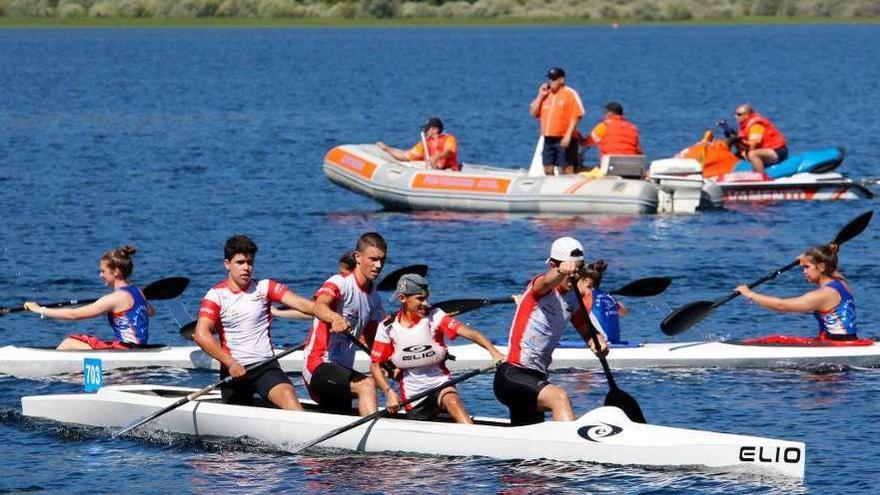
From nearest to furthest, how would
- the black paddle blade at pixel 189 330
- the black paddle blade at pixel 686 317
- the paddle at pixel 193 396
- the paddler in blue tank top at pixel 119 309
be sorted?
the paddle at pixel 193 396
the paddler in blue tank top at pixel 119 309
the black paddle blade at pixel 189 330
the black paddle blade at pixel 686 317

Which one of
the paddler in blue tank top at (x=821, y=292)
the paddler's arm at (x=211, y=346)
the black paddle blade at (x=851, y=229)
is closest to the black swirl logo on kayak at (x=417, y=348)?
the paddler's arm at (x=211, y=346)

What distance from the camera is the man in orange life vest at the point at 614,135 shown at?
3042cm

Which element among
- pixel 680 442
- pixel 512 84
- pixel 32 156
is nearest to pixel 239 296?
pixel 680 442

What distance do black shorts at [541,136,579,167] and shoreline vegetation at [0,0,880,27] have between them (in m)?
99.8

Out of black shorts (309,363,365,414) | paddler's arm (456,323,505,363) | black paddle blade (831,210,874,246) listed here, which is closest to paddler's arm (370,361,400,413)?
black shorts (309,363,365,414)

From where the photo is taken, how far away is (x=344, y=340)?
15.7m

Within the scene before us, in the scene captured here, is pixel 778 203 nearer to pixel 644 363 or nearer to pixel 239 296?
pixel 644 363

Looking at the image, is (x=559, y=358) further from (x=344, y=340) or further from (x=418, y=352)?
(x=418, y=352)

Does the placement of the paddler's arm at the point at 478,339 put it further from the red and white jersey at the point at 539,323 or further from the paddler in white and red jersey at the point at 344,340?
the paddler in white and red jersey at the point at 344,340

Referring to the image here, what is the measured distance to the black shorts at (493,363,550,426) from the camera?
49.0 ft

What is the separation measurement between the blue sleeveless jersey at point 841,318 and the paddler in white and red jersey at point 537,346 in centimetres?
472

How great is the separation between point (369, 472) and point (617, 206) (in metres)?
16.1

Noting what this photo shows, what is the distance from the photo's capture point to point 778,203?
32906 mm

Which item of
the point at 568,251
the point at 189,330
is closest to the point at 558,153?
the point at 189,330
